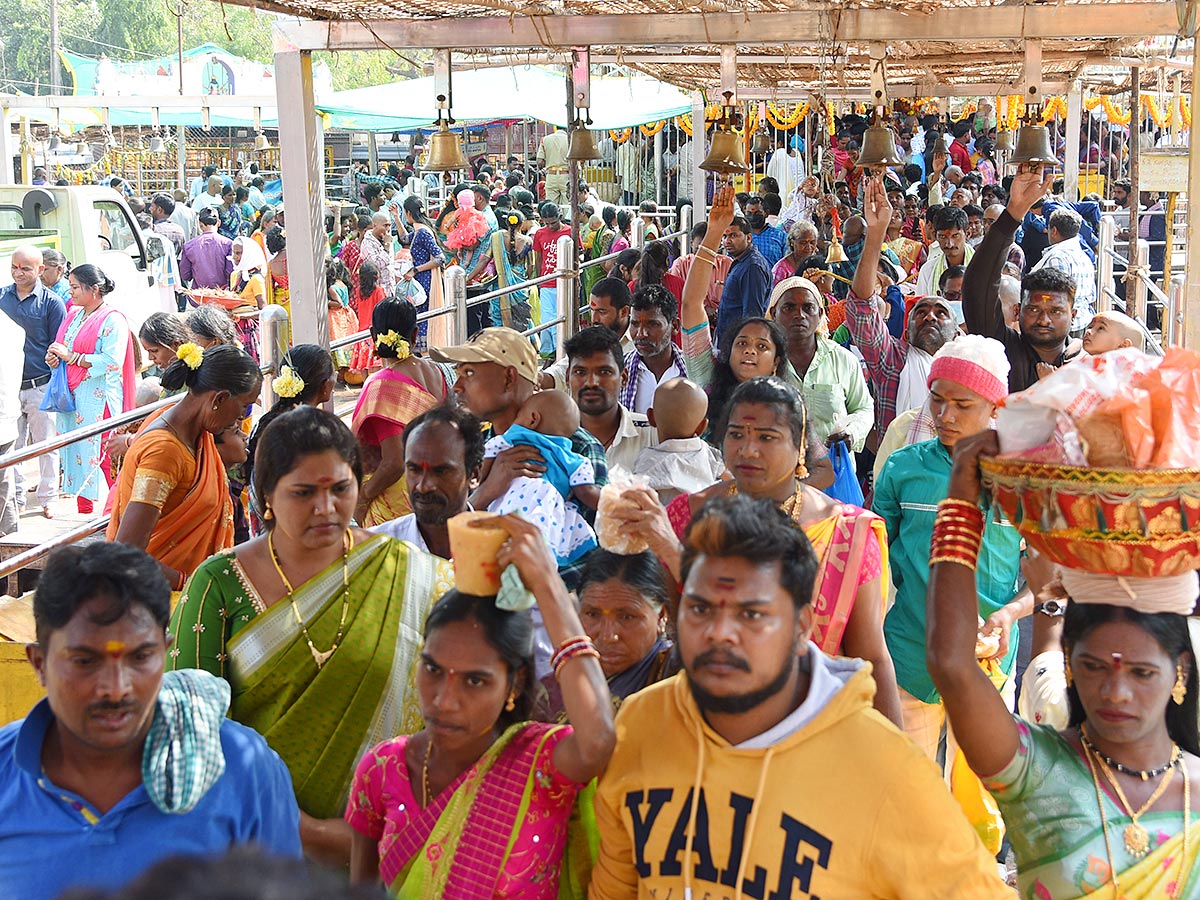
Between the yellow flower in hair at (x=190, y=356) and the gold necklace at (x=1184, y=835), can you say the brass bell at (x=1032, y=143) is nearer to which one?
the yellow flower in hair at (x=190, y=356)

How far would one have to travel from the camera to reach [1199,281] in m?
5.41

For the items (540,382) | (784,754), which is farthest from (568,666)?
(540,382)

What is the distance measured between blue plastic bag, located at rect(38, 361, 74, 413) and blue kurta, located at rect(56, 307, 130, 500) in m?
0.06

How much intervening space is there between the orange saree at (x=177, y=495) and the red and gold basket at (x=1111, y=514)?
108 inches

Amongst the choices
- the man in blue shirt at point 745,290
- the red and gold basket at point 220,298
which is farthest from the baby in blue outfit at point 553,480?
the red and gold basket at point 220,298

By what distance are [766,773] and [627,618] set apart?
2.90 feet

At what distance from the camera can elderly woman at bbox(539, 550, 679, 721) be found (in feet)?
9.98

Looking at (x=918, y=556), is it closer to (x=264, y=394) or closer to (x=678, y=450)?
(x=678, y=450)

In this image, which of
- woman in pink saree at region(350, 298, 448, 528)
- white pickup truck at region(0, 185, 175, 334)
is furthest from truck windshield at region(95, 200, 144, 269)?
woman in pink saree at region(350, 298, 448, 528)

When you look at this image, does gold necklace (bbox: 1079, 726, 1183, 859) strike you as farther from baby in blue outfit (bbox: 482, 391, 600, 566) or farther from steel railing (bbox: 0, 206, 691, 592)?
steel railing (bbox: 0, 206, 691, 592)

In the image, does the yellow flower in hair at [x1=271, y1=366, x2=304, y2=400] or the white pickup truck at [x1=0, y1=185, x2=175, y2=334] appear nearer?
the yellow flower in hair at [x1=271, y1=366, x2=304, y2=400]

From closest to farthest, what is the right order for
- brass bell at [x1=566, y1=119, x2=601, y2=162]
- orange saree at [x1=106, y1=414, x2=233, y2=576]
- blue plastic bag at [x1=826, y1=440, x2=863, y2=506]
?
1. orange saree at [x1=106, y1=414, x2=233, y2=576]
2. blue plastic bag at [x1=826, y1=440, x2=863, y2=506]
3. brass bell at [x1=566, y1=119, x2=601, y2=162]

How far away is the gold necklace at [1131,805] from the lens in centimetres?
241

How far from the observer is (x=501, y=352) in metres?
4.68
